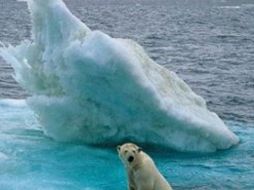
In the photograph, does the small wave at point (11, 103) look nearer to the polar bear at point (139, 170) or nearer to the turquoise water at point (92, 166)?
the turquoise water at point (92, 166)

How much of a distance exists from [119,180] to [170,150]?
8.52 feet

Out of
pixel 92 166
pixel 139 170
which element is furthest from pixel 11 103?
pixel 139 170

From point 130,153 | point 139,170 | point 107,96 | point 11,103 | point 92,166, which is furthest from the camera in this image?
point 11,103

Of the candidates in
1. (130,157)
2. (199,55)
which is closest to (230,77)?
(199,55)

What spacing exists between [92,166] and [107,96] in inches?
72.0

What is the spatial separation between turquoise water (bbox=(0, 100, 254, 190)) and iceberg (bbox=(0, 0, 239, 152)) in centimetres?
39

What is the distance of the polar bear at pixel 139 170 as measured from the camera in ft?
34.7

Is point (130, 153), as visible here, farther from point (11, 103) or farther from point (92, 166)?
point (11, 103)

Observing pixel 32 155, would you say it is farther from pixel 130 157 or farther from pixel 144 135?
pixel 130 157

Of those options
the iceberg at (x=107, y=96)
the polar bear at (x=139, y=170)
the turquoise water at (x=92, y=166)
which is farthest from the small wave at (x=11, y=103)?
the polar bear at (x=139, y=170)

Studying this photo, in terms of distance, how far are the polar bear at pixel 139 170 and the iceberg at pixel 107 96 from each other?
5024 millimetres

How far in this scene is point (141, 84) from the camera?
15.6 meters

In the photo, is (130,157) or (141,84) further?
(141,84)

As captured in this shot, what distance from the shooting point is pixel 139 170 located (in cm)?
1069
